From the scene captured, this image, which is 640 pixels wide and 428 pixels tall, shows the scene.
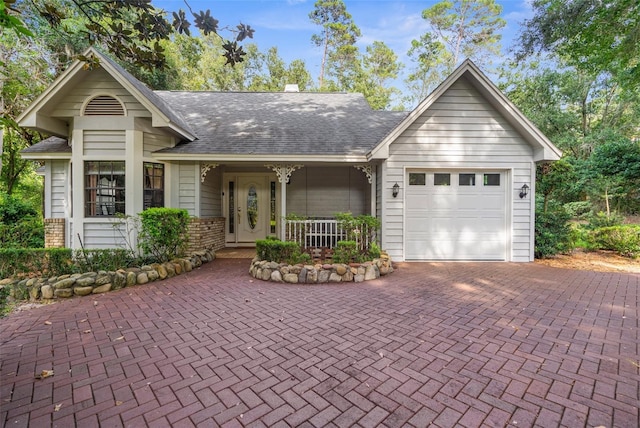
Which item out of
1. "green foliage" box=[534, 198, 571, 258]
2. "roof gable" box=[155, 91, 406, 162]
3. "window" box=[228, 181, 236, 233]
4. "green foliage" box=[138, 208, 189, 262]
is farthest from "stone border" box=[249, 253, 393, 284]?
"green foliage" box=[534, 198, 571, 258]

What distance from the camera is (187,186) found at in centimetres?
754

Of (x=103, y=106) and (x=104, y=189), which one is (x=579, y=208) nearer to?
(x=104, y=189)

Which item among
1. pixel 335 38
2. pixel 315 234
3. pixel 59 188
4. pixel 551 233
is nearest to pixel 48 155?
pixel 59 188

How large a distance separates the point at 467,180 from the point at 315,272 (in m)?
4.81

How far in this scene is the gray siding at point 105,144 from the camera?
6719 millimetres

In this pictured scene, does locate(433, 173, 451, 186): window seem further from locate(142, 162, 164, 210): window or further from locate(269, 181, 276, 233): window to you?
locate(142, 162, 164, 210): window

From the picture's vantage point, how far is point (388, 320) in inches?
142

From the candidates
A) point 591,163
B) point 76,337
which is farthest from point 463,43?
point 76,337

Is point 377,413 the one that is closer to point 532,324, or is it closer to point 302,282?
point 532,324

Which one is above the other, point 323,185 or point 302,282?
point 323,185

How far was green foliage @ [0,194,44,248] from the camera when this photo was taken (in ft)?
20.3

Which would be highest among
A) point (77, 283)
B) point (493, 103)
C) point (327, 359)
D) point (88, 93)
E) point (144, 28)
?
point (88, 93)

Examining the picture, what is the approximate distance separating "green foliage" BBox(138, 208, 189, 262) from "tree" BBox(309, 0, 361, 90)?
1919 cm

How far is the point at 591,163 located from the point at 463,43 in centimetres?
1427
